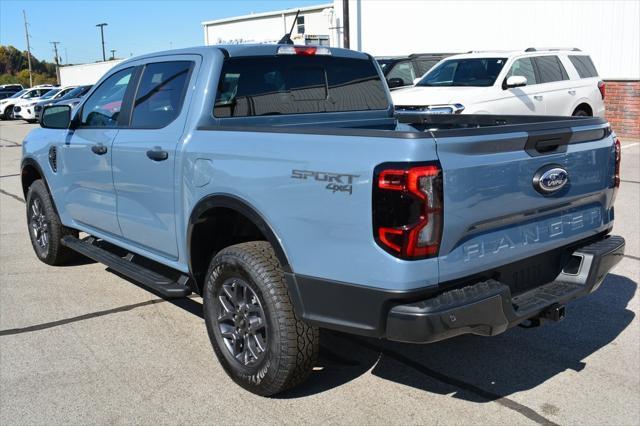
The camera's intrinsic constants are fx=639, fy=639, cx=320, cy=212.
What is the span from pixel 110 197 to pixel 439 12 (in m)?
18.1

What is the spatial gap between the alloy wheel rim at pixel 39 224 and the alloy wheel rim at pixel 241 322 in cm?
308

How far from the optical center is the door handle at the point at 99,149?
188 inches

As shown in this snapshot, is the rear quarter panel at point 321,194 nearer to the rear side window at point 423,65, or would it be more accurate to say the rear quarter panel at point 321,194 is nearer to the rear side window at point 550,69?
the rear side window at point 550,69

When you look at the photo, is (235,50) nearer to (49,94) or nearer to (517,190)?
(517,190)

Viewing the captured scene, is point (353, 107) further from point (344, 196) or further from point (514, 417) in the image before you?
point (514, 417)

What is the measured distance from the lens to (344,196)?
2.91 metres

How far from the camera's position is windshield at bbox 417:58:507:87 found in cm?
1102

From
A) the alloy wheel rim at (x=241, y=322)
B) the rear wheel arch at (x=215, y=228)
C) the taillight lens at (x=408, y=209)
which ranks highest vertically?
the taillight lens at (x=408, y=209)

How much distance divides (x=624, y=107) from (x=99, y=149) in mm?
15683

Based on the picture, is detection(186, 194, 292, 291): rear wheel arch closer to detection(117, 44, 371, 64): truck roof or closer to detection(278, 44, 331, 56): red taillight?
detection(117, 44, 371, 64): truck roof

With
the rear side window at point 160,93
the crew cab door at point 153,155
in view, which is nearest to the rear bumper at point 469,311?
the crew cab door at point 153,155

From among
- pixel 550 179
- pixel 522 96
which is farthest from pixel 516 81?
pixel 550 179

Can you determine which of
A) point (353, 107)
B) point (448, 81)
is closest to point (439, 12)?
point (448, 81)

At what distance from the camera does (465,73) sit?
1130cm
